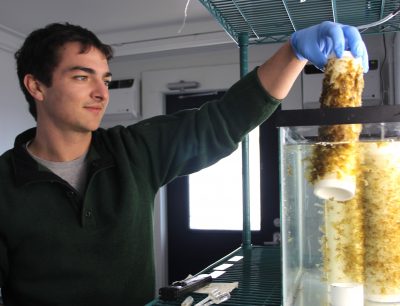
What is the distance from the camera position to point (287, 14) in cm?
97

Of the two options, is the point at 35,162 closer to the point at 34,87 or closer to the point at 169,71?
the point at 34,87

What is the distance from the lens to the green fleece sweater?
91 cm

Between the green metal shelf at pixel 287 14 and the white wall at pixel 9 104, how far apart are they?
2.12m

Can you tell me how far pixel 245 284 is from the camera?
76cm

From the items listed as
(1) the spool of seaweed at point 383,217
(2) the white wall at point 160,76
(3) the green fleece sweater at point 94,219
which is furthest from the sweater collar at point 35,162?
(2) the white wall at point 160,76

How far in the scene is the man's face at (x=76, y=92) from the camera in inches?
38.2

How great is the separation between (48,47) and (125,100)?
1876 millimetres

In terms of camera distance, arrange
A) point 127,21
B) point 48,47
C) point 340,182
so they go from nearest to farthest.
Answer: point 340,182 → point 48,47 → point 127,21

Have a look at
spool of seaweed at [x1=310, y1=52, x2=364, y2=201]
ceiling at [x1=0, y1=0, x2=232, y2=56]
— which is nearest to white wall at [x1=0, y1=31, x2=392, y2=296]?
ceiling at [x1=0, y1=0, x2=232, y2=56]

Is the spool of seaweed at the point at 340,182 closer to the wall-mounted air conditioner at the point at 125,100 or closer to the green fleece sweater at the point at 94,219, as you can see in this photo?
the green fleece sweater at the point at 94,219

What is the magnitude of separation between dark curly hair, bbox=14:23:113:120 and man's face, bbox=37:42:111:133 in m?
0.02

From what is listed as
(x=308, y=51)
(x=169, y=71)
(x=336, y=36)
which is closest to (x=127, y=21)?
(x=169, y=71)

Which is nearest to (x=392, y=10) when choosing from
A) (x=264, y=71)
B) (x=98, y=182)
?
(x=264, y=71)

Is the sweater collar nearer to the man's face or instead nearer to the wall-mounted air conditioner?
the man's face
